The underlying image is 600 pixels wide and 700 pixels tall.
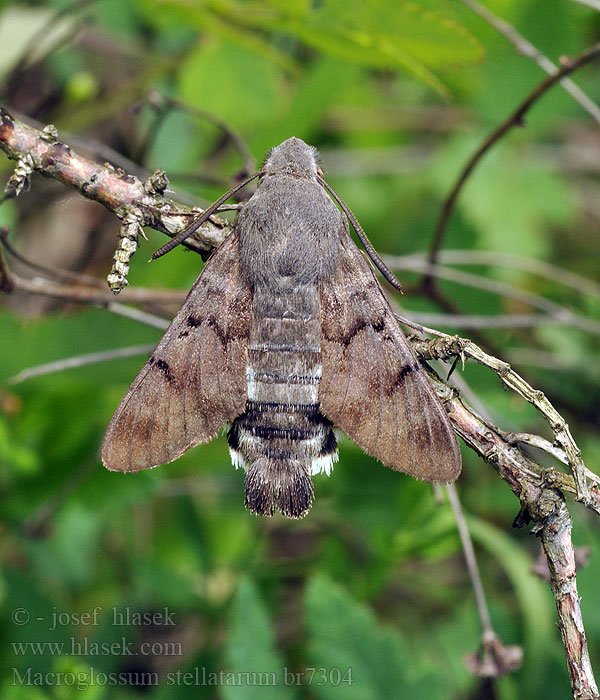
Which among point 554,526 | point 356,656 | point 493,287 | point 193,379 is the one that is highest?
point 493,287

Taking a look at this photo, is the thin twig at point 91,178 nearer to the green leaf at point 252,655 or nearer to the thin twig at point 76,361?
the thin twig at point 76,361

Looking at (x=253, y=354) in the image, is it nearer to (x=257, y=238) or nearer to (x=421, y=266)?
(x=257, y=238)

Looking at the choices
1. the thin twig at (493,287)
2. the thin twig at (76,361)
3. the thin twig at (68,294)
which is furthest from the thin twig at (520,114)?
the thin twig at (76,361)

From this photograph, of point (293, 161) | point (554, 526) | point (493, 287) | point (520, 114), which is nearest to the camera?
point (554, 526)

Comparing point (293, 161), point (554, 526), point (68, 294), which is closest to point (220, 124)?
point (293, 161)

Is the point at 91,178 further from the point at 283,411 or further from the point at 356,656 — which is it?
the point at 356,656

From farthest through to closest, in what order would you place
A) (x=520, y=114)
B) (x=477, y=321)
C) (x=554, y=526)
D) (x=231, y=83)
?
1. (x=231, y=83)
2. (x=477, y=321)
3. (x=520, y=114)
4. (x=554, y=526)

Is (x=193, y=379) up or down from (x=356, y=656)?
up
